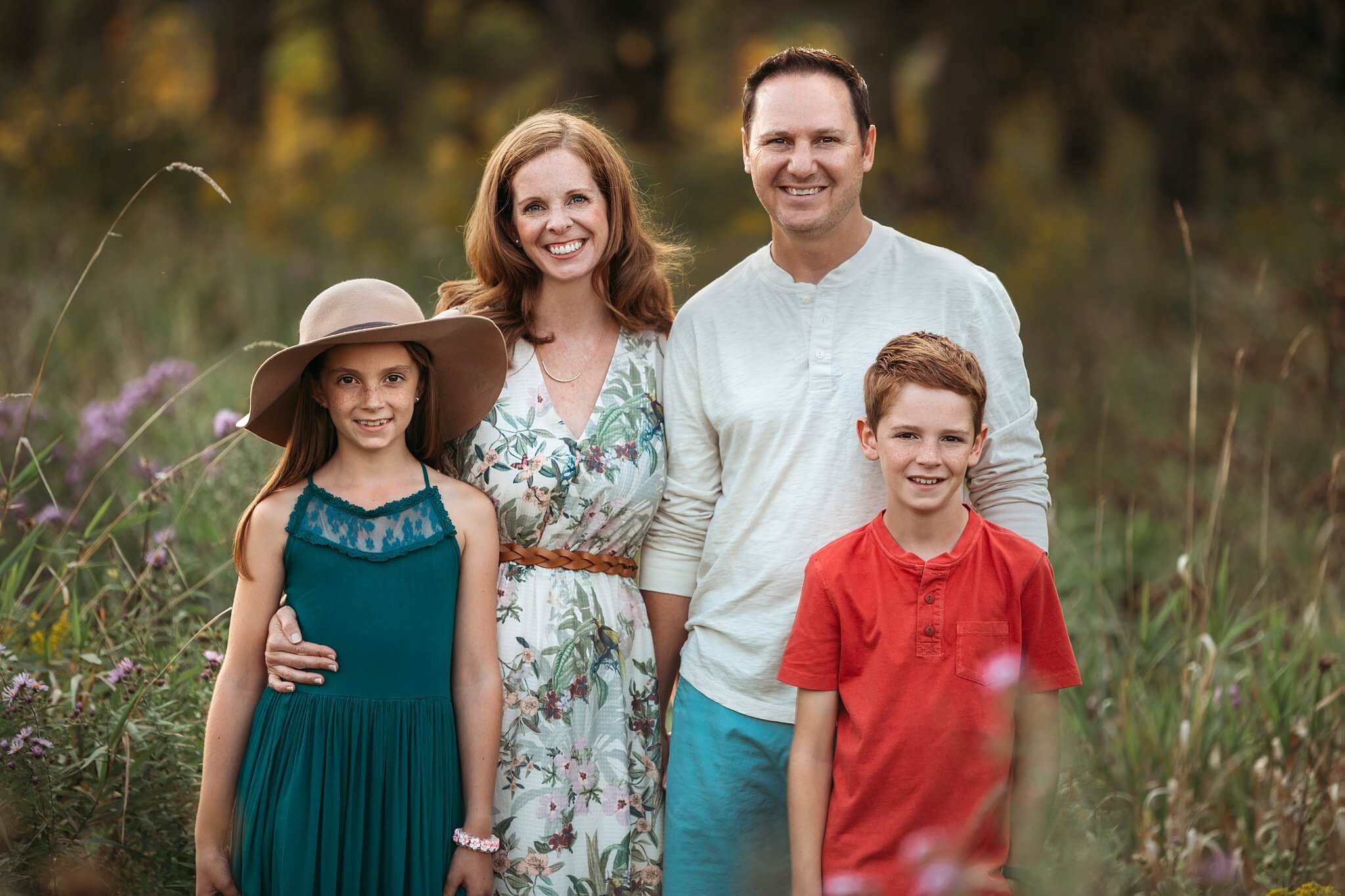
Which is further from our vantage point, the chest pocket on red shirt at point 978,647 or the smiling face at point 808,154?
the smiling face at point 808,154

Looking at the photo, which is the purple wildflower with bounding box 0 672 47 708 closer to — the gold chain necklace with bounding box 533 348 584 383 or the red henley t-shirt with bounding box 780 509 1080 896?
the gold chain necklace with bounding box 533 348 584 383

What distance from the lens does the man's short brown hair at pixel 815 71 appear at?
2855 millimetres

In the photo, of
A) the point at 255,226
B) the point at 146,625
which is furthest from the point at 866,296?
the point at 255,226

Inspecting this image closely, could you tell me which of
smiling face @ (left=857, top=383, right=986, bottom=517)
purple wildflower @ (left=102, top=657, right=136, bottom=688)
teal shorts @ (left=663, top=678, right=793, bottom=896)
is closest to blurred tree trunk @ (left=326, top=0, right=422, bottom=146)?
purple wildflower @ (left=102, top=657, right=136, bottom=688)

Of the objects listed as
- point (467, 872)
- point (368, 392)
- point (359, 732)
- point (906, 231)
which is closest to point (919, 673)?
point (467, 872)

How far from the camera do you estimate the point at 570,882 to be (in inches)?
110

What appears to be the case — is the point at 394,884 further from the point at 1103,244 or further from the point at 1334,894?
the point at 1103,244

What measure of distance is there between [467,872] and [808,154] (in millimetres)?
1659

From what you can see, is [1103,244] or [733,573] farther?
[1103,244]

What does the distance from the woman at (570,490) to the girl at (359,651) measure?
11 centimetres

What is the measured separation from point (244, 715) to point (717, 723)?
0.98m

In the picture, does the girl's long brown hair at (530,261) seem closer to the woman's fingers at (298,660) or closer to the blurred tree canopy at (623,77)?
the woman's fingers at (298,660)

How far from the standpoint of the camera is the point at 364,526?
8.75 feet

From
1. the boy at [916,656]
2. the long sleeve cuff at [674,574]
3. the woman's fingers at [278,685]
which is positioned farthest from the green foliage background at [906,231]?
the long sleeve cuff at [674,574]
